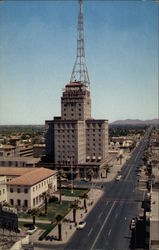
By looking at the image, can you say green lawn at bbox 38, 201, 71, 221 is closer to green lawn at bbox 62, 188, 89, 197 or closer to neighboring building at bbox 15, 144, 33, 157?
green lawn at bbox 62, 188, 89, 197

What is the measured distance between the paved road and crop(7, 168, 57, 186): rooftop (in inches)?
350

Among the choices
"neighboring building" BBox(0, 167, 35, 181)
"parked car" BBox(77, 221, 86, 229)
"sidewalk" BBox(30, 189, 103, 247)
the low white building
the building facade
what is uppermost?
the building facade

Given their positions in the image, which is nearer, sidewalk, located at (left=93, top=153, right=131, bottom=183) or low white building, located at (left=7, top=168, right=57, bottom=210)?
low white building, located at (left=7, top=168, right=57, bottom=210)

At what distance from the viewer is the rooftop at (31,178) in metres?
42.2

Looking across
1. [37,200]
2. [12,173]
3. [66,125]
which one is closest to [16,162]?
[66,125]

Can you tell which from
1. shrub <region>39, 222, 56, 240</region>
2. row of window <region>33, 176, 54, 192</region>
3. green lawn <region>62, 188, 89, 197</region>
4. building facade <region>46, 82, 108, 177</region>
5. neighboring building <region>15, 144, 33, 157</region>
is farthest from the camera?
neighboring building <region>15, 144, 33, 157</region>

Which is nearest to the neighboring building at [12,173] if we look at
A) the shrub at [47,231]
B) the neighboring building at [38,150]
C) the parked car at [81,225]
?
the shrub at [47,231]

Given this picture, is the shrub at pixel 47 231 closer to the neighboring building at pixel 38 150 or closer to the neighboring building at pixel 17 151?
the neighboring building at pixel 17 151

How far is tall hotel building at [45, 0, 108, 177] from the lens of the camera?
210ft

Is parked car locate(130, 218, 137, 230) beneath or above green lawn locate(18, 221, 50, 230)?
above

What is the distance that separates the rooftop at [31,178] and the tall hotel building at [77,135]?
41.8 ft

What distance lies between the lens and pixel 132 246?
2981 cm

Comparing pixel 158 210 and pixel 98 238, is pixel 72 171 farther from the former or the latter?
pixel 158 210

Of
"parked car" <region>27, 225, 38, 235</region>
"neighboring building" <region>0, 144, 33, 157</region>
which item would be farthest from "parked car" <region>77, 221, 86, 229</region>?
"neighboring building" <region>0, 144, 33, 157</region>
